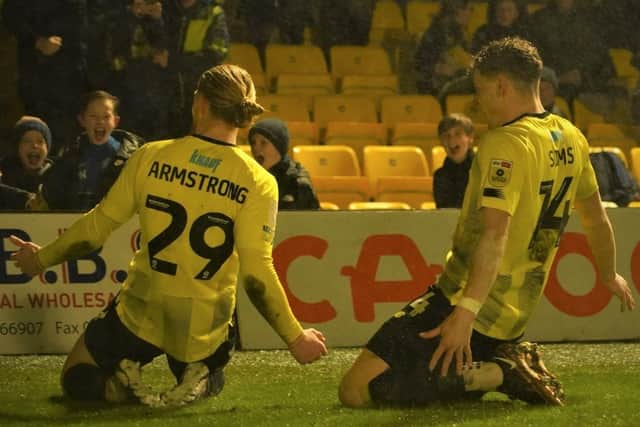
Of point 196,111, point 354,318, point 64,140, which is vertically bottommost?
point 354,318

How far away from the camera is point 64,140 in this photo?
11281 mm

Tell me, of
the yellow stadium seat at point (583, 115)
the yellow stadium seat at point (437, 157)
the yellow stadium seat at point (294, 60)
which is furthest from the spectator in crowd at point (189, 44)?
the yellow stadium seat at point (583, 115)

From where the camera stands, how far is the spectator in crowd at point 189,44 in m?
11.4

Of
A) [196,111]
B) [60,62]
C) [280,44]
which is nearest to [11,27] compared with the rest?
[60,62]

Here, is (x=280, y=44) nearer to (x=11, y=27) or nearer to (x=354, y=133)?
(x=354, y=133)

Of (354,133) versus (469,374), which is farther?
(354,133)

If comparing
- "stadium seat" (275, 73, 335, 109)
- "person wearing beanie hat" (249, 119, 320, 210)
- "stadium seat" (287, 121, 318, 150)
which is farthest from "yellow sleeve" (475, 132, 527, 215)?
"stadium seat" (275, 73, 335, 109)

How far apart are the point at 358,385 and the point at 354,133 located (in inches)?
270

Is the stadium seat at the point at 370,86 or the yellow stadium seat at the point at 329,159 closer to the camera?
the yellow stadium seat at the point at 329,159

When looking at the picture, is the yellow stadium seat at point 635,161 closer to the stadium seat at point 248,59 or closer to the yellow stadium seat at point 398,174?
the yellow stadium seat at point 398,174

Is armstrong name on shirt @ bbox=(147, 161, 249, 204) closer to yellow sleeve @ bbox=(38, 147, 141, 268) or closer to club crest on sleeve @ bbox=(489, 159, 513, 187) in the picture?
yellow sleeve @ bbox=(38, 147, 141, 268)

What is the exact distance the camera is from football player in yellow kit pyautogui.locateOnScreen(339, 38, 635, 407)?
5.71 meters

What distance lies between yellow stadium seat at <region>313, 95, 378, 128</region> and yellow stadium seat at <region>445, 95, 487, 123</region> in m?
0.77

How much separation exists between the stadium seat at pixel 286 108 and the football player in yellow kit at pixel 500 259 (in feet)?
22.4
